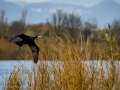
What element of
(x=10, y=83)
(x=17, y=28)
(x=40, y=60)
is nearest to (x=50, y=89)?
(x=40, y=60)

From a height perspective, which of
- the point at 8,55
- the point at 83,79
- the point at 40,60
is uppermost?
the point at 40,60

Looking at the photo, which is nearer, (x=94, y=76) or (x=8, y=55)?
(x=94, y=76)

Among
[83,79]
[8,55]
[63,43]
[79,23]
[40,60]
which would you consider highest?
[79,23]

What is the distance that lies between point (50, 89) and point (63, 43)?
2.36ft

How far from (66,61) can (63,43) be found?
241 mm

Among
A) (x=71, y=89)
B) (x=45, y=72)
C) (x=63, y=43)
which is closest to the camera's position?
(x=71, y=89)

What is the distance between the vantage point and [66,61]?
198 centimetres

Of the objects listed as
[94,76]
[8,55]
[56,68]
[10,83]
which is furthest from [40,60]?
[8,55]

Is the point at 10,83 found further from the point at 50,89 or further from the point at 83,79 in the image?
the point at 83,79

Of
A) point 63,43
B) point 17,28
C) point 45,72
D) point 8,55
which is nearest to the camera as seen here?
point 63,43

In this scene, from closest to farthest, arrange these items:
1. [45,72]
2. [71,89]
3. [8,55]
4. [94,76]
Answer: [71,89] → [45,72] → [94,76] → [8,55]

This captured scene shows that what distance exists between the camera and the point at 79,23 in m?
19.2

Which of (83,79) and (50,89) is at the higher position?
(83,79)

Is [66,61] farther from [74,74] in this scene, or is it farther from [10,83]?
[10,83]
